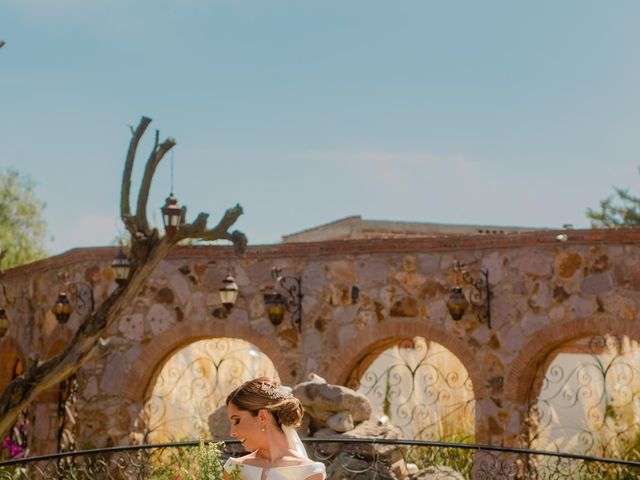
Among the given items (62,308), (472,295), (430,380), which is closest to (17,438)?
(62,308)

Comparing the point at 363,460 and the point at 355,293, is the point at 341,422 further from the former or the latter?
the point at 355,293

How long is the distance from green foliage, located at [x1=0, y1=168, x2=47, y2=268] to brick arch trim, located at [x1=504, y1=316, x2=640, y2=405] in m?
20.9

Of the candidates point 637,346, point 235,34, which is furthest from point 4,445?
point 637,346

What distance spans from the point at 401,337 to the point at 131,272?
3892 millimetres

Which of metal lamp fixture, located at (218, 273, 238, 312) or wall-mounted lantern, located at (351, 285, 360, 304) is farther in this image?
wall-mounted lantern, located at (351, 285, 360, 304)

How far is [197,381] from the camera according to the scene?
59.8 feet

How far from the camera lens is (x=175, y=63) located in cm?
1980

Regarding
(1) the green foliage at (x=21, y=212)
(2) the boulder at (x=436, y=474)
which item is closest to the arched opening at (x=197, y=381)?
(2) the boulder at (x=436, y=474)

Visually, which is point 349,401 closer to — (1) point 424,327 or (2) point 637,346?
(1) point 424,327

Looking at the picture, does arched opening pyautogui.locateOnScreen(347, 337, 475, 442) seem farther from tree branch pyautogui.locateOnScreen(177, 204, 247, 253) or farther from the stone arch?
tree branch pyautogui.locateOnScreen(177, 204, 247, 253)

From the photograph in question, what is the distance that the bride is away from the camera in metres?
6.59

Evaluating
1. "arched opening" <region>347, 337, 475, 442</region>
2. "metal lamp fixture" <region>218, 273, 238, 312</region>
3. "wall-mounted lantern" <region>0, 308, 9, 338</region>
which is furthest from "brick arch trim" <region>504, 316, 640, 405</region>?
"wall-mounted lantern" <region>0, 308, 9, 338</region>

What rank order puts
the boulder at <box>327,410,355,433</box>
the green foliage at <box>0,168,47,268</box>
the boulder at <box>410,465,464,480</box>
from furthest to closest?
the green foliage at <box>0,168,47,268</box>, the boulder at <box>327,410,355,433</box>, the boulder at <box>410,465,464,480</box>

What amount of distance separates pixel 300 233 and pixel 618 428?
65.9 ft
